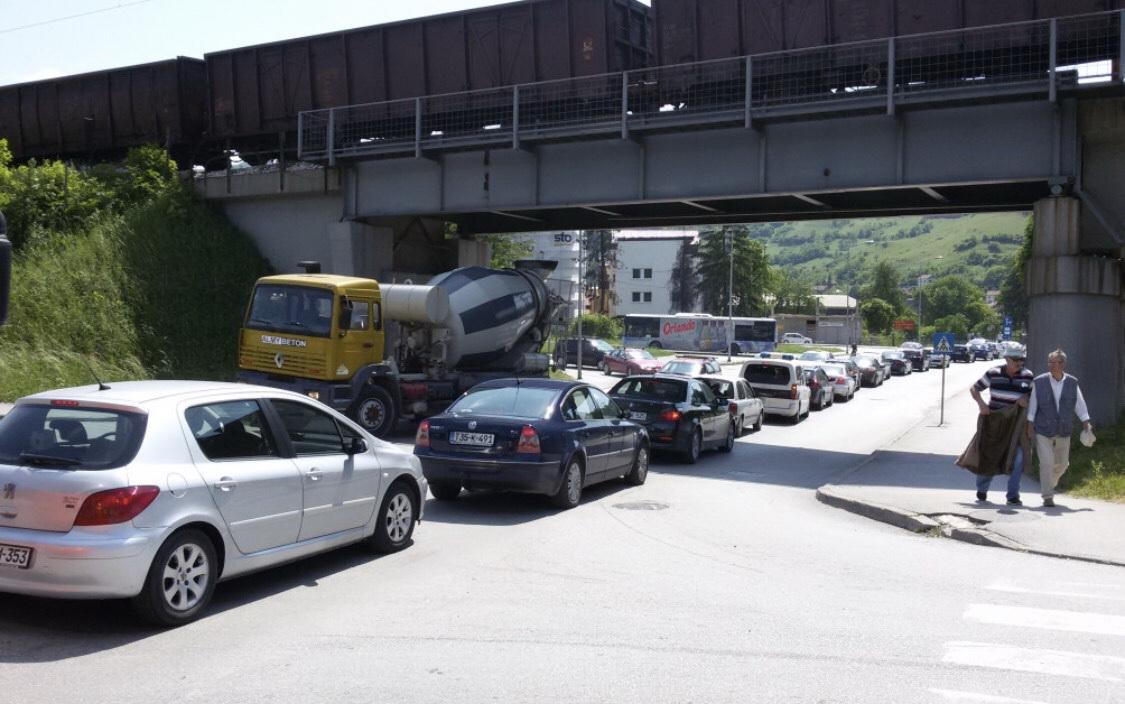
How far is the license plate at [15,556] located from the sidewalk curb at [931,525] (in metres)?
8.71

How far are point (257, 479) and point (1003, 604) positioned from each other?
556 centimetres

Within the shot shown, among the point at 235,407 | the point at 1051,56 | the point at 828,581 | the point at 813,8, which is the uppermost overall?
the point at 813,8

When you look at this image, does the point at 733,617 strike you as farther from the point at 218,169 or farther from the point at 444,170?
the point at 218,169

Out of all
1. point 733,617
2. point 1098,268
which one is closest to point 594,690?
point 733,617

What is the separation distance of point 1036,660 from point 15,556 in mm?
6179

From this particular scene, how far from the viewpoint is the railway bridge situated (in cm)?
1859

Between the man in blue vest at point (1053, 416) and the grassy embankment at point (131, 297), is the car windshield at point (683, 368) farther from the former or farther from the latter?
the man in blue vest at point (1053, 416)

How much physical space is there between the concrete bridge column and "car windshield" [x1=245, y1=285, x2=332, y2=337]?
12.8 m

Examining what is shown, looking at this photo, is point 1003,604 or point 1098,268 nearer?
point 1003,604

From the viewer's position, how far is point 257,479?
7.21m

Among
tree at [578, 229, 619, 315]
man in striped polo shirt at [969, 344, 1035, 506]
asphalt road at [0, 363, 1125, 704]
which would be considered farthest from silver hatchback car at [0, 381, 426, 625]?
tree at [578, 229, 619, 315]

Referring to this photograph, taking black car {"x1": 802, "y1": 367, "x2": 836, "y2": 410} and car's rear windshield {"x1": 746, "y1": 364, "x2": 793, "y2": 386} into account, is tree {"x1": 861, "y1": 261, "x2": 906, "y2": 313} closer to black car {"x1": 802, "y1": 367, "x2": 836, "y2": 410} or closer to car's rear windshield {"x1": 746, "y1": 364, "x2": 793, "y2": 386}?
black car {"x1": 802, "y1": 367, "x2": 836, "y2": 410}

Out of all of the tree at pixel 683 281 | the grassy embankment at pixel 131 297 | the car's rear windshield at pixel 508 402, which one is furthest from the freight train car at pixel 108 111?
the tree at pixel 683 281

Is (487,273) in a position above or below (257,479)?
above
